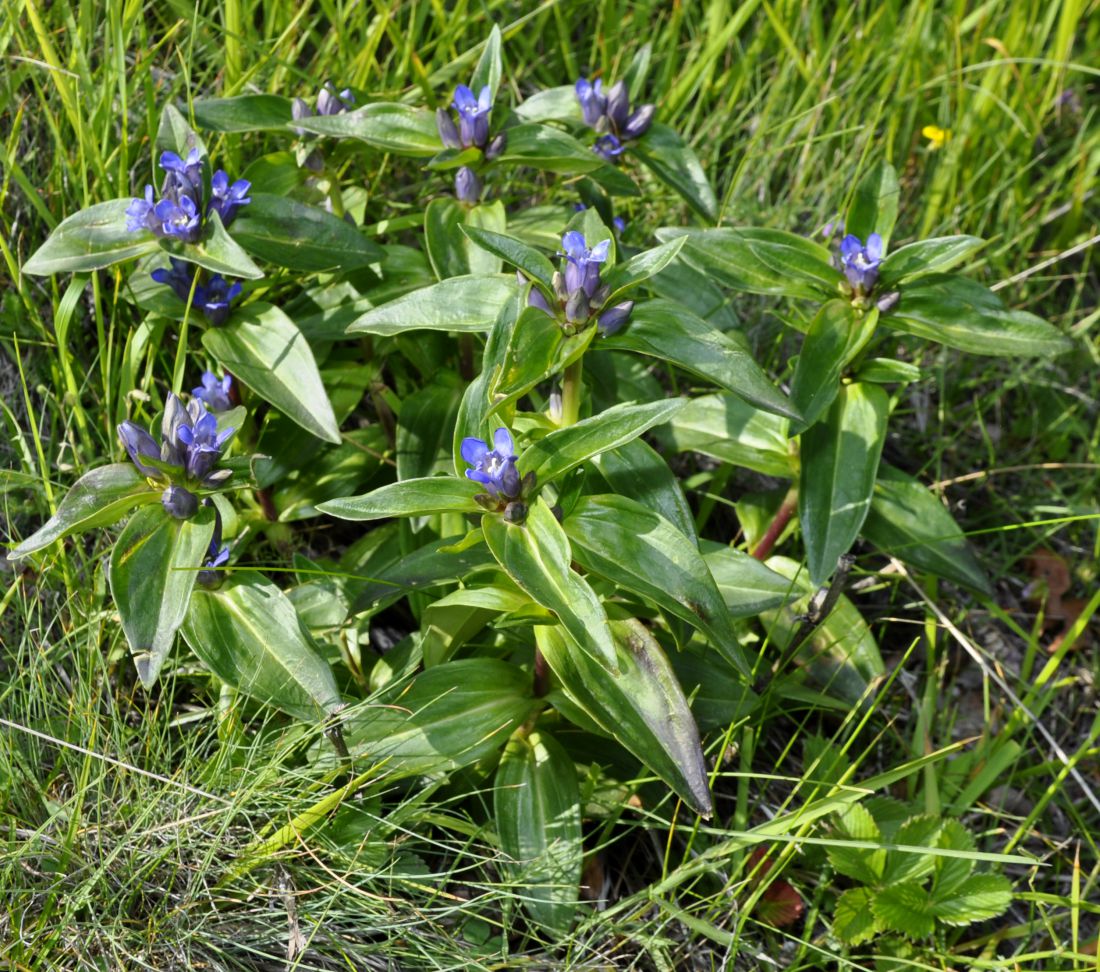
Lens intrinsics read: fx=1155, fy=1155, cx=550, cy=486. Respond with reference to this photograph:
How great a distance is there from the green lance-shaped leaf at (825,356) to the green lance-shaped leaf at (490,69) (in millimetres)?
1005

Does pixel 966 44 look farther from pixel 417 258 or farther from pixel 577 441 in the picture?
pixel 577 441

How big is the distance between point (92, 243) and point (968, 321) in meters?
1.99

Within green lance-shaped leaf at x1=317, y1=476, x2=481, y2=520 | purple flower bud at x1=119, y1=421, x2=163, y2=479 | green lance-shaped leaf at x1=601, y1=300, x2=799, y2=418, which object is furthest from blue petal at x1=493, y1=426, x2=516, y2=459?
purple flower bud at x1=119, y1=421, x2=163, y2=479

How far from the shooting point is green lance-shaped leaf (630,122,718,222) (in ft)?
10.0

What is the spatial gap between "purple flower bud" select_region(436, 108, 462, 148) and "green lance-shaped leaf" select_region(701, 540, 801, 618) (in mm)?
1169

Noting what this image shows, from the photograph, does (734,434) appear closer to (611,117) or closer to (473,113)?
(611,117)

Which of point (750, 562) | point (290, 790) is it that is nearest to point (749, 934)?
point (750, 562)

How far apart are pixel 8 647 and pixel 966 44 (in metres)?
3.79

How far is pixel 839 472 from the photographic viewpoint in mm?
2646

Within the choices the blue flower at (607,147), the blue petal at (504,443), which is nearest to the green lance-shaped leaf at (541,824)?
the blue petal at (504,443)

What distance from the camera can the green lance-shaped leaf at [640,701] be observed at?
84.0 inches

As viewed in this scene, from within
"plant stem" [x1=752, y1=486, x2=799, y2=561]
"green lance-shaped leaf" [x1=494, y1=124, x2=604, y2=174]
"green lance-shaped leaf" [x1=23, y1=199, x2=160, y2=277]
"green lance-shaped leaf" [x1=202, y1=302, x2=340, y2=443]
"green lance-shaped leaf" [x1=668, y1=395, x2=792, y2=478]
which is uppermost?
"green lance-shaped leaf" [x1=494, y1=124, x2=604, y2=174]

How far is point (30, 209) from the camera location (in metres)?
3.17

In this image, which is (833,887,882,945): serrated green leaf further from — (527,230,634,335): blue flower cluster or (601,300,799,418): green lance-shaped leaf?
(527,230,634,335): blue flower cluster
